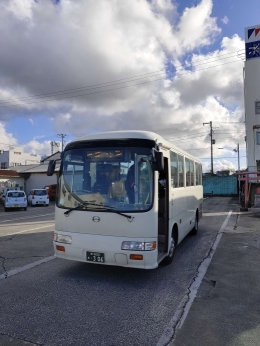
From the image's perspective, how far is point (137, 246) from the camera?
5.09 meters

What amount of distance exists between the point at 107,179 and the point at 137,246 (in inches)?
52.2

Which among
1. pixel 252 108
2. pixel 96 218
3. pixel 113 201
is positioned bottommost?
pixel 96 218

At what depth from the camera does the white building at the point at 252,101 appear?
28656mm

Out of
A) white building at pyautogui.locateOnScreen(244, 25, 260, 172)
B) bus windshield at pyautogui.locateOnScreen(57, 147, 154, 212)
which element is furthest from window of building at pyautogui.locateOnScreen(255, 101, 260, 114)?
bus windshield at pyautogui.locateOnScreen(57, 147, 154, 212)

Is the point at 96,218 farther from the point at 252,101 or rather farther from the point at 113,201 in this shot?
the point at 252,101

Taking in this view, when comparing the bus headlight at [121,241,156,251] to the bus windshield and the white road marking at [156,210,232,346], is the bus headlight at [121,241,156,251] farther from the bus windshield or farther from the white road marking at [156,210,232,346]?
the white road marking at [156,210,232,346]

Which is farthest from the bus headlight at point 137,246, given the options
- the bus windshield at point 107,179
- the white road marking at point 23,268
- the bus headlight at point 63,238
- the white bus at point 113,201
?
the white road marking at point 23,268

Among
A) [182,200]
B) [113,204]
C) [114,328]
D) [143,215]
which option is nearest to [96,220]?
[113,204]

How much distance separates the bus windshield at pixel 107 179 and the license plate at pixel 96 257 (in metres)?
0.81

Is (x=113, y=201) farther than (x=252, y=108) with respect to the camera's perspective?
No

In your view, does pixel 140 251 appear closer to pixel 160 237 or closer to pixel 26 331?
pixel 160 237

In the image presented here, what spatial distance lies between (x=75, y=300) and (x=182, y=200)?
3.98 metres

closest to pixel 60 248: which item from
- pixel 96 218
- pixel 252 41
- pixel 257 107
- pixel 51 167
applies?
pixel 96 218

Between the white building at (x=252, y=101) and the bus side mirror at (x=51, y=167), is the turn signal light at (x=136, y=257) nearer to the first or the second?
the bus side mirror at (x=51, y=167)
